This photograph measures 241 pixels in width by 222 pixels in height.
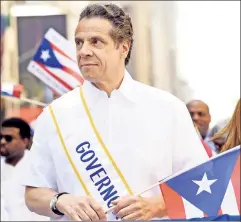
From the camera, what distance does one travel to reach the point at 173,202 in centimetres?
350

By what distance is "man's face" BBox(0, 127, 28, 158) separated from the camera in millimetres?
8586

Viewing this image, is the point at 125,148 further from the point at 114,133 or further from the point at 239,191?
the point at 239,191

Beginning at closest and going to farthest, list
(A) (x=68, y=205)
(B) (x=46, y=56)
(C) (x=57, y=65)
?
(A) (x=68, y=205) < (C) (x=57, y=65) < (B) (x=46, y=56)

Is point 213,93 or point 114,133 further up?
point 213,93

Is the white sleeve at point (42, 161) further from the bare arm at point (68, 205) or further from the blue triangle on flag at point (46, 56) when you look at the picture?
the blue triangle on flag at point (46, 56)

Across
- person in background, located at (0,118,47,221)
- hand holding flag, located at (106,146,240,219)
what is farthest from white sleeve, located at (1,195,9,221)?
hand holding flag, located at (106,146,240,219)

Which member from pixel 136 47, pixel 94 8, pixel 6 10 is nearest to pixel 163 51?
pixel 136 47

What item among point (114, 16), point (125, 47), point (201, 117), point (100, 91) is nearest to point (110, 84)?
point (100, 91)

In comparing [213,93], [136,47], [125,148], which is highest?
[136,47]

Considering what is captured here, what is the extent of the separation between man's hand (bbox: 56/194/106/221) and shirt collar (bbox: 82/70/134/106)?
43 cm

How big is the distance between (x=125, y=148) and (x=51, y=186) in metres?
0.33

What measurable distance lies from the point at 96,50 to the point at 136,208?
1.95ft

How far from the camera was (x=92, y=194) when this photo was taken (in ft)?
12.4

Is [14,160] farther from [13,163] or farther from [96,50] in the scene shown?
[96,50]
